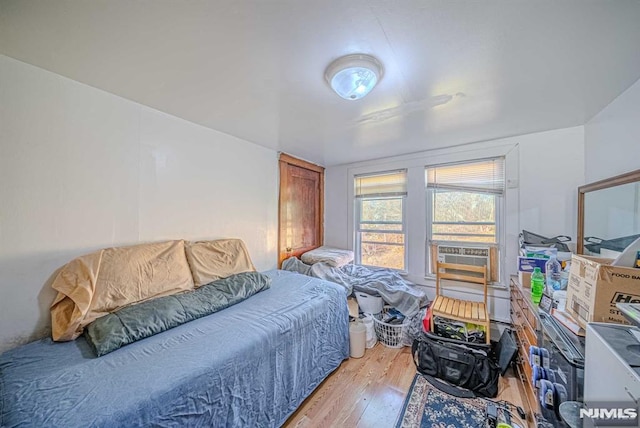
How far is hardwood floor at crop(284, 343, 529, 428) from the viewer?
158 cm

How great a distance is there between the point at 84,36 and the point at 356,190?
3.14m

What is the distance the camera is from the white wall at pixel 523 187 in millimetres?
2229

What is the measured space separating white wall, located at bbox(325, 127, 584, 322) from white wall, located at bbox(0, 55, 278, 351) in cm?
253

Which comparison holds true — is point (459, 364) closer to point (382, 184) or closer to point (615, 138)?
point (615, 138)

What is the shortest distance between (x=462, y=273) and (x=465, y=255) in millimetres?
218

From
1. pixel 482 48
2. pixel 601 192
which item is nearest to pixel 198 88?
pixel 482 48

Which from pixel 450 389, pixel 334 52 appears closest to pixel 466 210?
pixel 450 389

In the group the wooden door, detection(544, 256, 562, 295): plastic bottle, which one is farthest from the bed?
detection(544, 256, 562, 295): plastic bottle

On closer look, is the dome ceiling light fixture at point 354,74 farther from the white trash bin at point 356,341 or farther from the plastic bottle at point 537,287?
the white trash bin at point 356,341

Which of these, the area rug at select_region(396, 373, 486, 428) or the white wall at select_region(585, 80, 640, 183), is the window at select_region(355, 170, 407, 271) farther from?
the white wall at select_region(585, 80, 640, 183)

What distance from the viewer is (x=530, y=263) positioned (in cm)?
194

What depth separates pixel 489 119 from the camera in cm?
205

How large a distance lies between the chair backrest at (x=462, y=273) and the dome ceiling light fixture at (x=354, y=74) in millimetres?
2275

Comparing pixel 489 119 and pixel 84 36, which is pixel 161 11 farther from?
pixel 489 119
